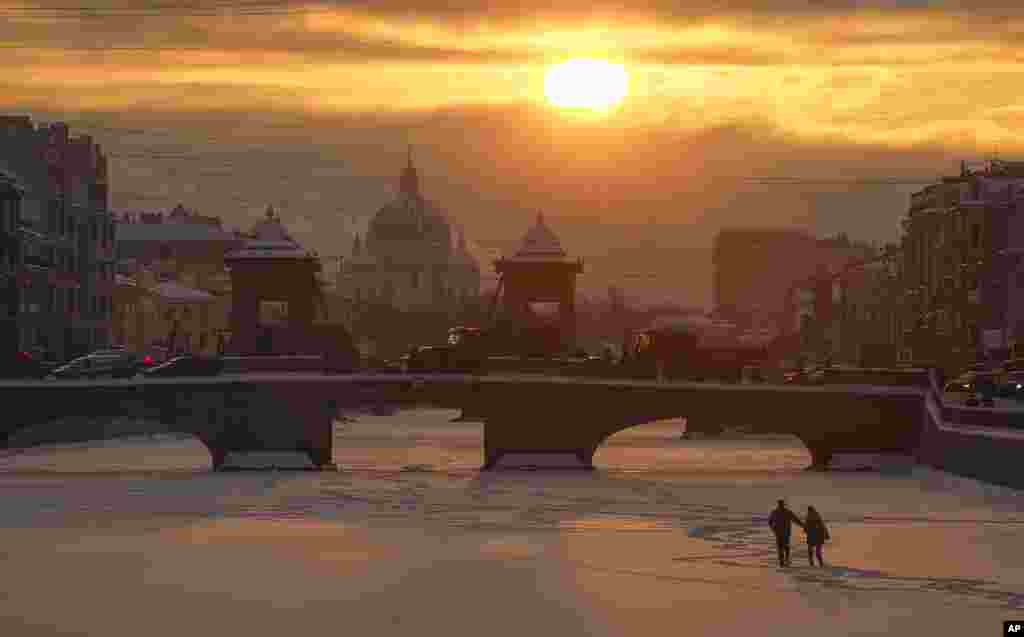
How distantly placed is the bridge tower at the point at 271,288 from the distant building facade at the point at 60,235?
87.6 feet

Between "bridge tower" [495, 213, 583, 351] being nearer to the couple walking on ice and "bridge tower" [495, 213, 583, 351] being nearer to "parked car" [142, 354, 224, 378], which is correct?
"parked car" [142, 354, 224, 378]

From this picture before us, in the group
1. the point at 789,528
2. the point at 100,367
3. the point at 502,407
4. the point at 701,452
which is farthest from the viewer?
the point at 701,452

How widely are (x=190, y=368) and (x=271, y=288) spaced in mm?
7118

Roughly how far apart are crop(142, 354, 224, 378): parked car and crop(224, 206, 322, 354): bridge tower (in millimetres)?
1869

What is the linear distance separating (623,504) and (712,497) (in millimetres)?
5560

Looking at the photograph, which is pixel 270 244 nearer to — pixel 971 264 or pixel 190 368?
pixel 190 368

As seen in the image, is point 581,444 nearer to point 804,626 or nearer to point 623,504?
point 623,504

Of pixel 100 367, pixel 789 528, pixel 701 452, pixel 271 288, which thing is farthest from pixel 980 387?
pixel 100 367

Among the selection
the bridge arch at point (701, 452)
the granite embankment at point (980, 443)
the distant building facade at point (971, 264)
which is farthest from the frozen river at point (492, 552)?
the distant building facade at point (971, 264)

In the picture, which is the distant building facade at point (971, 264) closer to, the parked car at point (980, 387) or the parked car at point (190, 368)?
the parked car at point (980, 387)

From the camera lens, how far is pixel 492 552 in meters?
82.9

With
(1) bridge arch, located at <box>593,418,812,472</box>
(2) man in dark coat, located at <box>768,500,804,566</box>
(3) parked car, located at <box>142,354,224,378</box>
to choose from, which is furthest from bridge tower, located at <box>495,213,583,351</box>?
(2) man in dark coat, located at <box>768,500,804,566</box>

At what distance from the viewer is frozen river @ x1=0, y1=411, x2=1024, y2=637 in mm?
65000

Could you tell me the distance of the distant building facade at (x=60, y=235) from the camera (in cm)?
15175
